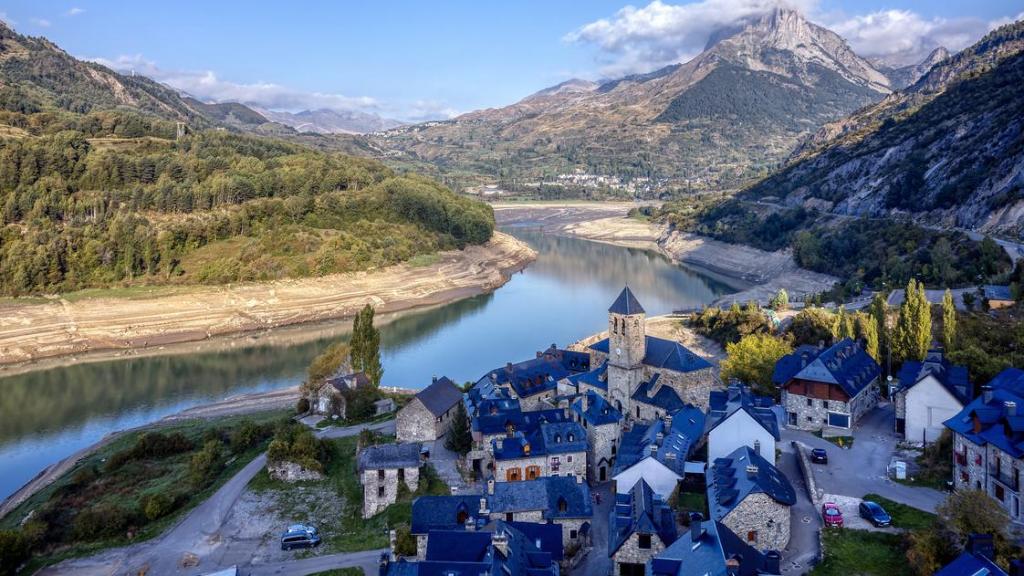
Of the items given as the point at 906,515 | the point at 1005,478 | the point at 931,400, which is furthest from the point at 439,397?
the point at 1005,478

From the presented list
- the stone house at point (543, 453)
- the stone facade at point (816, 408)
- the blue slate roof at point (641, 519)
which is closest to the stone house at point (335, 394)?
the stone house at point (543, 453)

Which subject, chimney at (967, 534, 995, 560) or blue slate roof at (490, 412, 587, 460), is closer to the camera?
chimney at (967, 534, 995, 560)

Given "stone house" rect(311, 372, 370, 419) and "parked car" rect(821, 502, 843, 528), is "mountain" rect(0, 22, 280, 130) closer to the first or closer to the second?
"stone house" rect(311, 372, 370, 419)

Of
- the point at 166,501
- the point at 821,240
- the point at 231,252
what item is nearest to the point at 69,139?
the point at 231,252

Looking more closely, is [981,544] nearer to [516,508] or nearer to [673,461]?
[673,461]

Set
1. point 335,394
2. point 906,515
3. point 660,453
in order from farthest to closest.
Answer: point 335,394
point 660,453
point 906,515

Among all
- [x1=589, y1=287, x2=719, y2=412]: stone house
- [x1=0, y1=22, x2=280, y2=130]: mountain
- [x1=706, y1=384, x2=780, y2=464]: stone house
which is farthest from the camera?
[x1=0, y1=22, x2=280, y2=130]: mountain

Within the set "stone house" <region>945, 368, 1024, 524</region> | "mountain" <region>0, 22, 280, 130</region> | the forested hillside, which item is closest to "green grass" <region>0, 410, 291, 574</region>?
"stone house" <region>945, 368, 1024, 524</region>
